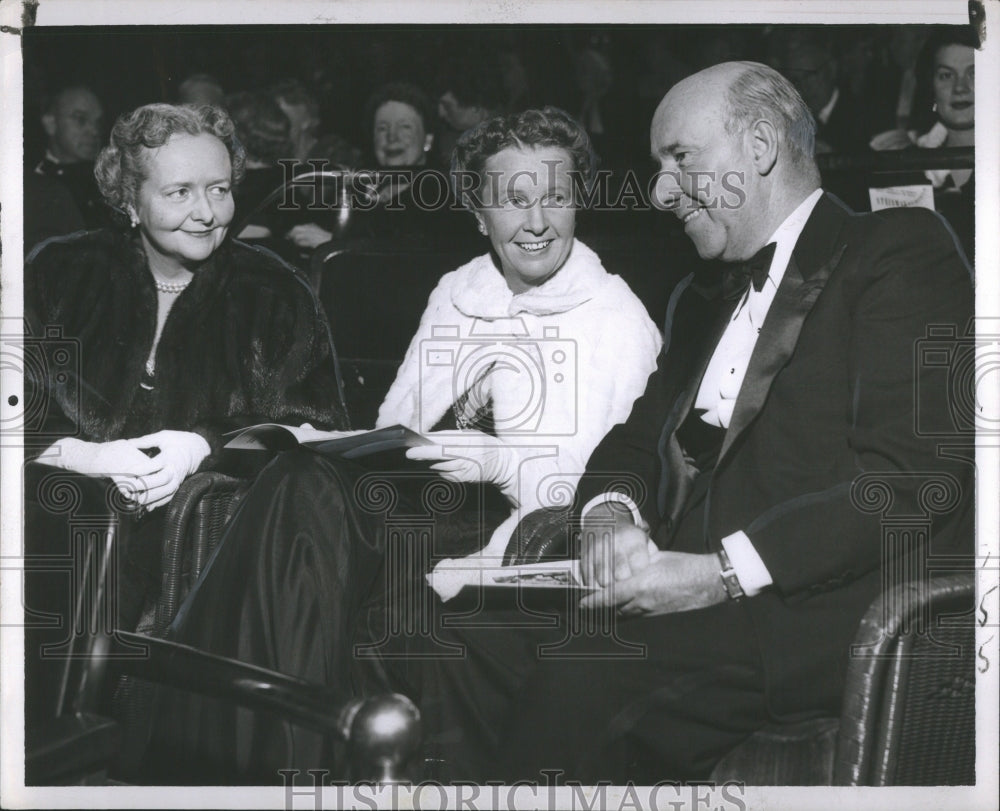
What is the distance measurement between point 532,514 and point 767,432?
773 mm

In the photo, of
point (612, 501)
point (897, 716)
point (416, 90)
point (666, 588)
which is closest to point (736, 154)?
point (416, 90)

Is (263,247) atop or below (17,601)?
atop

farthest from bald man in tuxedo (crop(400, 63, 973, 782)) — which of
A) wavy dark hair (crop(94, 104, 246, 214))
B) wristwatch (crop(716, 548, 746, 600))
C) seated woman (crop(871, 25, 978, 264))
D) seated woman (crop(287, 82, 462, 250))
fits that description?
wavy dark hair (crop(94, 104, 246, 214))

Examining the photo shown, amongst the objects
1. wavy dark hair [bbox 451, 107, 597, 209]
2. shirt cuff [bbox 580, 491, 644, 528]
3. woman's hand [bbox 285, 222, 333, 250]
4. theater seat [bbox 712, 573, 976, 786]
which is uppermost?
wavy dark hair [bbox 451, 107, 597, 209]

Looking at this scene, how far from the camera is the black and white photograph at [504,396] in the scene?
3814 millimetres

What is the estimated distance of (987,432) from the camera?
399 centimetres

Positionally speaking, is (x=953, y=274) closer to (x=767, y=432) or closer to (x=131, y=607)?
(x=767, y=432)

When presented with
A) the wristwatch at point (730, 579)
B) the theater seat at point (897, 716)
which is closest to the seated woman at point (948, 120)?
the theater seat at point (897, 716)

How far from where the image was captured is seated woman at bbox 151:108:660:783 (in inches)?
155

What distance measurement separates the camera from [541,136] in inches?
159

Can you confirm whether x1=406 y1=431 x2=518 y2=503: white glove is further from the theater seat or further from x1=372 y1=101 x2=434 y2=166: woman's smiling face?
the theater seat

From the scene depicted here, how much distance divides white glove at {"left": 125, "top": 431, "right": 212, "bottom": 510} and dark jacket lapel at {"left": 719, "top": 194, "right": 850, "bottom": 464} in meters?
1.67

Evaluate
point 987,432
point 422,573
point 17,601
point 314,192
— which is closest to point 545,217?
point 314,192

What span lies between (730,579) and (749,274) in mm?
944
